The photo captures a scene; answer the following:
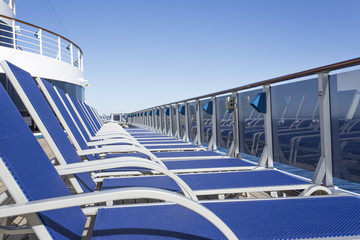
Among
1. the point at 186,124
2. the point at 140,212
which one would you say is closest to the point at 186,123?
the point at 186,124

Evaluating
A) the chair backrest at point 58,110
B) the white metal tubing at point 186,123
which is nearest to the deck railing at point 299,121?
the white metal tubing at point 186,123

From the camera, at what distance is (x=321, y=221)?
138 centimetres

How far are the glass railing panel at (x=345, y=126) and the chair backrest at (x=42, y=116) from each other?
5.88 ft

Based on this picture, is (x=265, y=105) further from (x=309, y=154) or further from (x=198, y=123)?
(x=198, y=123)

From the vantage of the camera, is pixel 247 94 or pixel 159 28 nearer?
pixel 247 94

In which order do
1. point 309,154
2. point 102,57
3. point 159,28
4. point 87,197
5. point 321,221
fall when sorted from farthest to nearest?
point 102,57, point 159,28, point 309,154, point 321,221, point 87,197

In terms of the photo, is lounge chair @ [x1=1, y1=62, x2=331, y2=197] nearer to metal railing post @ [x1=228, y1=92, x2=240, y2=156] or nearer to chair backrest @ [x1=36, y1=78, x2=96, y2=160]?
chair backrest @ [x1=36, y1=78, x2=96, y2=160]

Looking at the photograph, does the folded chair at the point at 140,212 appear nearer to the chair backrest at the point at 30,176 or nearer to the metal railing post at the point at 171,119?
the chair backrest at the point at 30,176

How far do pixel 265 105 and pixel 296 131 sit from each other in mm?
648

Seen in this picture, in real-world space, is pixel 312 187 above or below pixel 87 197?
below

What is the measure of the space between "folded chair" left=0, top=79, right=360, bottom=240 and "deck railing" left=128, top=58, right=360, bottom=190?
572 millimetres

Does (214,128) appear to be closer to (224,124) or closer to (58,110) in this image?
(224,124)

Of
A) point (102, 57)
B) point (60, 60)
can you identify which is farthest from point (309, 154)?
point (102, 57)

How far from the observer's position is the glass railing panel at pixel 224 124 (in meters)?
4.11
